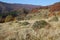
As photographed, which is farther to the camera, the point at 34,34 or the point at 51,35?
the point at 34,34

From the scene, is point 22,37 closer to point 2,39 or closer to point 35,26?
point 2,39

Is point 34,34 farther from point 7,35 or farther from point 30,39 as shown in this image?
point 7,35

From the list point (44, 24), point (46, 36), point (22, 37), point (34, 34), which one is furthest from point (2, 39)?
point (44, 24)

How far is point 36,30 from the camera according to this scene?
48.4 feet

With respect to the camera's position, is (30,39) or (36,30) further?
(36,30)

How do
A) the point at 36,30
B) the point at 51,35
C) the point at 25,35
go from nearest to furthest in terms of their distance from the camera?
the point at 51,35 < the point at 25,35 < the point at 36,30

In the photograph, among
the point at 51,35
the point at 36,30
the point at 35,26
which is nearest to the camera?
the point at 51,35

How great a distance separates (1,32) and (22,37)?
94.9 inches

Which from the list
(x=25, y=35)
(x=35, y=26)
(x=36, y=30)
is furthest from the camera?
(x=35, y=26)

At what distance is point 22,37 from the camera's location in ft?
44.7

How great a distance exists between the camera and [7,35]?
46.6 ft

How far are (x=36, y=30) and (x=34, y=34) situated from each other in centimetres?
88

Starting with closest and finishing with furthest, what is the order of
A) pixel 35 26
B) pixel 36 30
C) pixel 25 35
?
pixel 25 35, pixel 36 30, pixel 35 26

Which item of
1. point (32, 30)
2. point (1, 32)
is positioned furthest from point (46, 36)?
point (1, 32)
